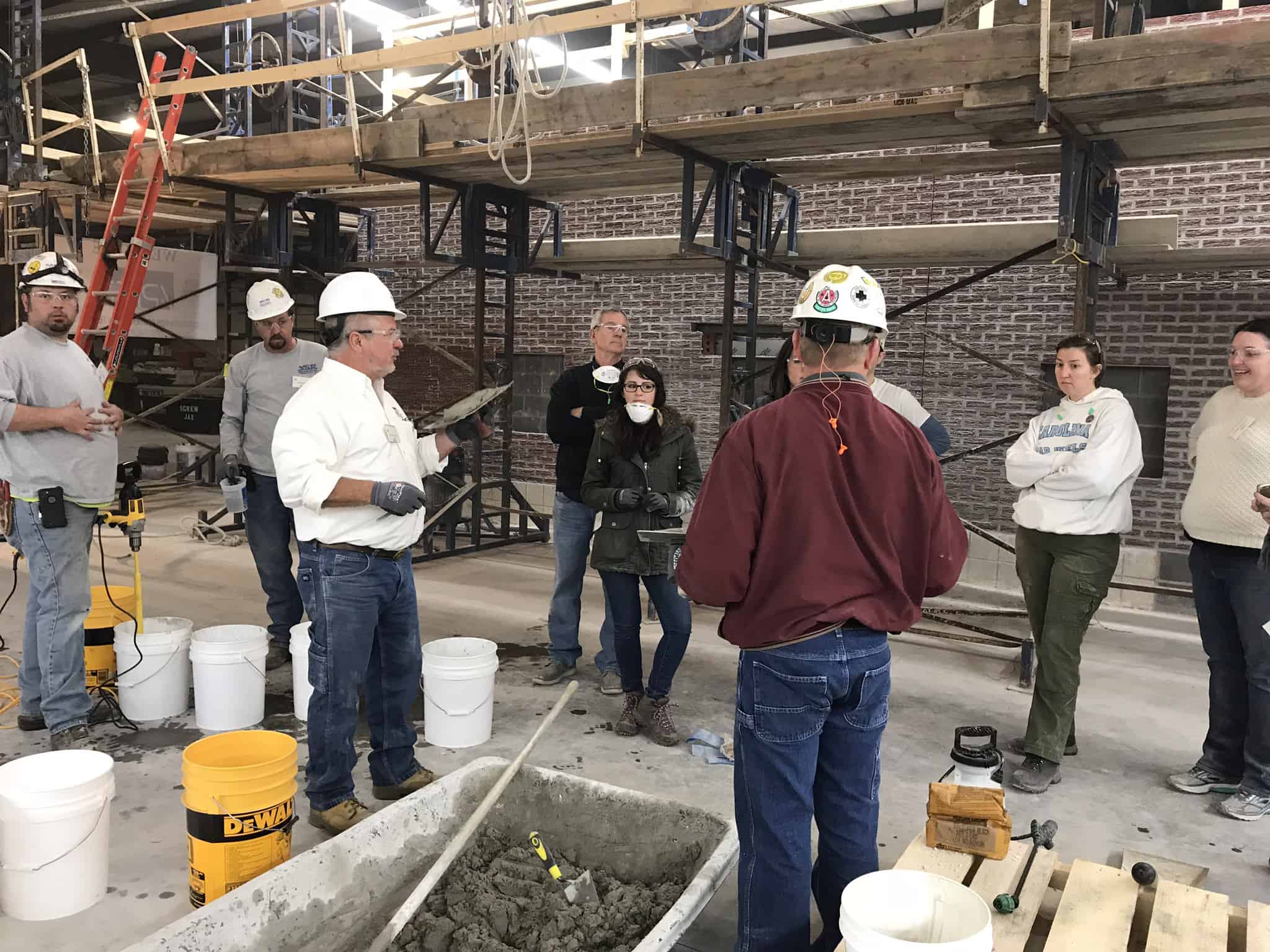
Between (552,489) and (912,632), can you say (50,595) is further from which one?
(552,489)

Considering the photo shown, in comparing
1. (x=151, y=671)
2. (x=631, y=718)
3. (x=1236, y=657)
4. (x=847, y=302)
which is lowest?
(x=631, y=718)

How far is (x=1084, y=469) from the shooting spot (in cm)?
417

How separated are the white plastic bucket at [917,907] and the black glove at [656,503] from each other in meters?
2.45

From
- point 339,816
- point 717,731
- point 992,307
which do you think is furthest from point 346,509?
point 992,307

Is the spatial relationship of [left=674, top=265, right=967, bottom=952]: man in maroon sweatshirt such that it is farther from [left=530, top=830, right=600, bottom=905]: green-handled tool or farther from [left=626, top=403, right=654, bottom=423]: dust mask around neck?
[left=626, top=403, right=654, bottom=423]: dust mask around neck

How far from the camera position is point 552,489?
39.1 ft

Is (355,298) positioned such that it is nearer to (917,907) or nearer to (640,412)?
(640,412)

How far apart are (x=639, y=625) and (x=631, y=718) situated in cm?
51

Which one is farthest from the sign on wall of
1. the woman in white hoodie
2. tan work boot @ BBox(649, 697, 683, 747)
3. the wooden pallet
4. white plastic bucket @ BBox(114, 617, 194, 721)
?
A: the wooden pallet

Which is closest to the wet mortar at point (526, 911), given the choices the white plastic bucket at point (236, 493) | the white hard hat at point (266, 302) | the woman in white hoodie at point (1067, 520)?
the woman in white hoodie at point (1067, 520)

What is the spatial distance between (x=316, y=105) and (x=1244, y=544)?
11128 millimetres

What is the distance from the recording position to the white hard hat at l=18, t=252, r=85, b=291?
4.27m

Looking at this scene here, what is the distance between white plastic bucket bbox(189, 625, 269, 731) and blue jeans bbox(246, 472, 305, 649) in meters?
0.77

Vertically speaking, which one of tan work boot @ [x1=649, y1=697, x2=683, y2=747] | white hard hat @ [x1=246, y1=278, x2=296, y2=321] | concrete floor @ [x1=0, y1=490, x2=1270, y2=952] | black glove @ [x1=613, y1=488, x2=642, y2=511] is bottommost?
concrete floor @ [x1=0, y1=490, x2=1270, y2=952]
